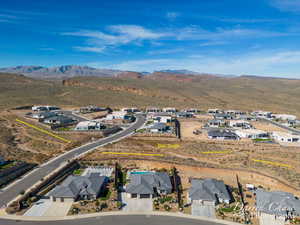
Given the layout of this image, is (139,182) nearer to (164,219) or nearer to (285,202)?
(164,219)

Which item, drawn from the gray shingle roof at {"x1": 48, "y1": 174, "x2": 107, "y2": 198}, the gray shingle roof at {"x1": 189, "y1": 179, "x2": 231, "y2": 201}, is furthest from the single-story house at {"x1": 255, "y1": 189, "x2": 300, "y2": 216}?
the gray shingle roof at {"x1": 48, "y1": 174, "x2": 107, "y2": 198}

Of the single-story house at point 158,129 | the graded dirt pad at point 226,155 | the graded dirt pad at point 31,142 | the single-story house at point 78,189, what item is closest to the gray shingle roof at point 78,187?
the single-story house at point 78,189

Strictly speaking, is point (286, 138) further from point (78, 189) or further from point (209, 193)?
point (78, 189)

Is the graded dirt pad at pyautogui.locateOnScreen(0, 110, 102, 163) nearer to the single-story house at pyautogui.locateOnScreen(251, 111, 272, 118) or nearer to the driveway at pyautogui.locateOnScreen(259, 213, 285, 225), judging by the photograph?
the driveway at pyautogui.locateOnScreen(259, 213, 285, 225)

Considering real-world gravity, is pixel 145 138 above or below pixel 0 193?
above

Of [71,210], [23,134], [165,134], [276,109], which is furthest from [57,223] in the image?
[276,109]

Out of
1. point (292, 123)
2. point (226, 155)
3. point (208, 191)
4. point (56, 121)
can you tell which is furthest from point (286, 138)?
point (56, 121)
